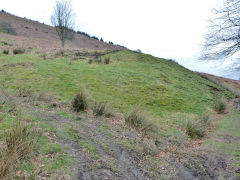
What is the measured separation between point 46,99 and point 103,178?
5389 mm

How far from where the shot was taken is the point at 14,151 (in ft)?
9.53

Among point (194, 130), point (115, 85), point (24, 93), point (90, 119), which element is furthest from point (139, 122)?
point (115, 85)

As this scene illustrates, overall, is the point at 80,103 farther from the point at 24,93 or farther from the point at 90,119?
the point at 24,93

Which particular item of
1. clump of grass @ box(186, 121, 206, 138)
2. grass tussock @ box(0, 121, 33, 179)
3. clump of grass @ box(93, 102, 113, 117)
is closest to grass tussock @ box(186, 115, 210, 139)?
clump of grass @ box(186, 121, 206, 138)

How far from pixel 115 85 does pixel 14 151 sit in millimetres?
9526

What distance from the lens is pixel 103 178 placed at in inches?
136

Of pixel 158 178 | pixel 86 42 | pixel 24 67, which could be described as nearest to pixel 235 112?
pixel 158 178

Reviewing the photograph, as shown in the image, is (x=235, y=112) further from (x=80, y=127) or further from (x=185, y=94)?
(x=80, y=127)

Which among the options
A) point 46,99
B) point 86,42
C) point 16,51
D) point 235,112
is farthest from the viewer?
point 86,42

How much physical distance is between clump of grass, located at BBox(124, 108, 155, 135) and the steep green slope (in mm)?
2009

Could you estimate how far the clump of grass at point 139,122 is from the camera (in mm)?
6416

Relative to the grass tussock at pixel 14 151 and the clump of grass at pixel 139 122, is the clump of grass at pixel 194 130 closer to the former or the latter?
the clump of grass at pixel 139 122

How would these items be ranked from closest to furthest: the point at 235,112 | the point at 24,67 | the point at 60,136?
the point at 60,136, the point at 235,112, the point at 24,67

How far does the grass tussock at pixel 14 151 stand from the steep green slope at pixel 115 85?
533 centimetres
